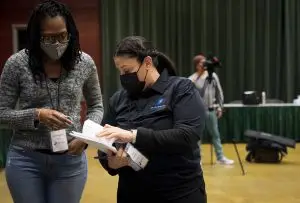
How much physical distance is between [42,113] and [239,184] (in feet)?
12.8

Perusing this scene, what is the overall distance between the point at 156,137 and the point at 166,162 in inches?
6.1

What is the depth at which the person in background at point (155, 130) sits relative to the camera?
1661 mm

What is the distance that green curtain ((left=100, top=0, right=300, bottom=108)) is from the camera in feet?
31.5

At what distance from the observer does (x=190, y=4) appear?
962cm

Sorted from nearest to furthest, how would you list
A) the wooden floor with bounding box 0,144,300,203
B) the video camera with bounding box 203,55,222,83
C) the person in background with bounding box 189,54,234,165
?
the wooden floor with bounding box 0,144,300,203
the video camera with bounding box 203,55,222,83
the person in background with bounding box 189,54,234,165

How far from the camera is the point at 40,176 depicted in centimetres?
184

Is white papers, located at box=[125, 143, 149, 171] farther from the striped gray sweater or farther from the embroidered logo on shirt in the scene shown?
the striped gray sweater

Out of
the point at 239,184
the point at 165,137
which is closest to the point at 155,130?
the point at 165,137

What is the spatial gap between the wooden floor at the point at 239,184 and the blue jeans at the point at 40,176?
2.78 m

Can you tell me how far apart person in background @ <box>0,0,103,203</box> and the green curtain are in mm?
7770

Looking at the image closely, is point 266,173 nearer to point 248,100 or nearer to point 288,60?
point 248,100

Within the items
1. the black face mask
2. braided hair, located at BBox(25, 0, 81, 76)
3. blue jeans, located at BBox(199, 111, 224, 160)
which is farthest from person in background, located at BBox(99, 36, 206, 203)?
blue jeans, located at BBox(199, 111, 224, 160)

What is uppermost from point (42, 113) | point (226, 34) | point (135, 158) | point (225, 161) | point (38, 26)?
point (226, 34)

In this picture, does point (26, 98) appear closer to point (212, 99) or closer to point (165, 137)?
point (165, 137)
